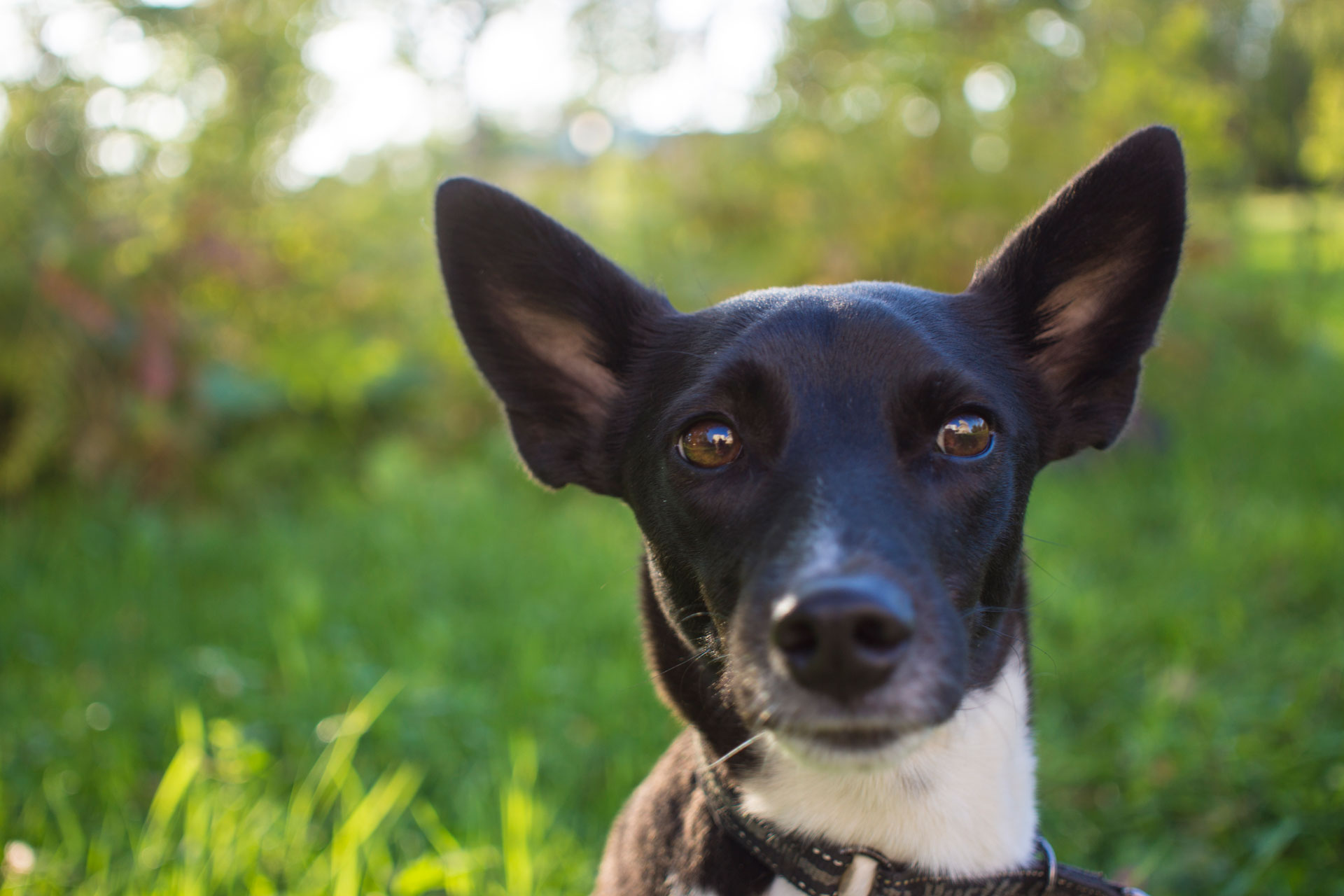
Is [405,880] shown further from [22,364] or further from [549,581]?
[22,364]

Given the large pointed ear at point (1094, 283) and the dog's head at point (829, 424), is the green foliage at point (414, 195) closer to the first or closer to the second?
the dog's head at point (829, 424)

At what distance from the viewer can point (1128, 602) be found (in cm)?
430

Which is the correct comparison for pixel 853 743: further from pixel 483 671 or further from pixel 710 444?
pixel 483 671

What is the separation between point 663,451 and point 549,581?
3071 mm

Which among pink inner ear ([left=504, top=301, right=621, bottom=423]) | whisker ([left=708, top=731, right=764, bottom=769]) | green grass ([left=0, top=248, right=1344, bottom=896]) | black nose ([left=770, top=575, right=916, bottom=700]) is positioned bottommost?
green grass ([left=0, top=248, right=1344, bottom=896])

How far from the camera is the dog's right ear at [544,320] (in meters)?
2.04

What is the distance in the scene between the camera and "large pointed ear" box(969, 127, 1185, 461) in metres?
1.91

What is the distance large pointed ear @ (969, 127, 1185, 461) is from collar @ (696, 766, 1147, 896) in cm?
87

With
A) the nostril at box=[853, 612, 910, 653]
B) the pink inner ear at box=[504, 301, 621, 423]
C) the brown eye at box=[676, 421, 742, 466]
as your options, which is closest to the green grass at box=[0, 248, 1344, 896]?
the pink inner ear at box=[504, 301, 621, 423]

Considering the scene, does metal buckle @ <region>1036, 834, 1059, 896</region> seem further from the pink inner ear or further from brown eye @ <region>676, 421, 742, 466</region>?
the pink inner ear

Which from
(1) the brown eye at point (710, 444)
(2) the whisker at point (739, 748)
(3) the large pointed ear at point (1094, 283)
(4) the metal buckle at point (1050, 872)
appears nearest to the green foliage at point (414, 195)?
(3) the large pointed ear at point (1094, 283)

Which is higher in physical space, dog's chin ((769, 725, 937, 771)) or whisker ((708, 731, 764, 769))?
dog's chin ((769, 725, 937, 771))

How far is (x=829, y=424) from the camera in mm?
1688

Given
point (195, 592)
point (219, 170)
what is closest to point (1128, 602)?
point (195, 592)
